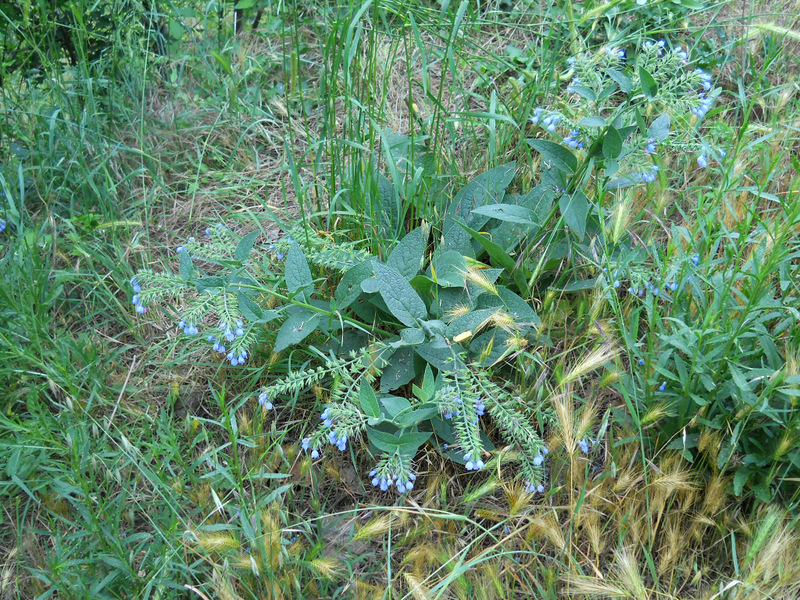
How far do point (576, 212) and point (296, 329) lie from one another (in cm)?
93

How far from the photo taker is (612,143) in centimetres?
→ 186

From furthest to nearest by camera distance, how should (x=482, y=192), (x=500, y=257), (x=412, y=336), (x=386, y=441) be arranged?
(x=482, y=192)
(x=500, y=257)
(x=412, y=336)
(x=386, y=441)

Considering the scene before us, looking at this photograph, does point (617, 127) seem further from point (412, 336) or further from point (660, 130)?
point (412, 336)

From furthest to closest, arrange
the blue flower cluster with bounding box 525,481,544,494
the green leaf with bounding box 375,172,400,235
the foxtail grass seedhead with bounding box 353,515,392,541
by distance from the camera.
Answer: the green leaf with bounding box 375,172,400,235 < the blue flower cluster with bounding box 525,481,544,494 < the foxtail grass seedhead with bounding box 353,515,392,541

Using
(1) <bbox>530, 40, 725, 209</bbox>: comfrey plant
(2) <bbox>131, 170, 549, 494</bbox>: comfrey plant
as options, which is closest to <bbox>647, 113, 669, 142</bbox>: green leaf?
(1) <bbox>530, 40, 725, 209</bbox>: comfrey plant

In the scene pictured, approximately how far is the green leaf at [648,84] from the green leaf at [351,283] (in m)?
0.93

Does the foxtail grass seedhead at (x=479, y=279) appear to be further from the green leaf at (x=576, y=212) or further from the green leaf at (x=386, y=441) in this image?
the green leaf at (x=386, y=441)

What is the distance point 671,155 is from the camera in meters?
2.68

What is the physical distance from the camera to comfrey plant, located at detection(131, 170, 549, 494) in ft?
5.79

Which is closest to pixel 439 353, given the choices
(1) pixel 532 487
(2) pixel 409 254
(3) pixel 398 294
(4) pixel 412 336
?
(4) pixel 412 336

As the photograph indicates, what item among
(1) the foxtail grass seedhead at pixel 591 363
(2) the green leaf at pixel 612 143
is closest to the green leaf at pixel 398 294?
(1) the foxtail grass seedhead at pixel 591 363

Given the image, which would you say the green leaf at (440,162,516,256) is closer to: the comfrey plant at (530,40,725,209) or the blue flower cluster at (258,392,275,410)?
the comfrey plant at (530,40,725,209)

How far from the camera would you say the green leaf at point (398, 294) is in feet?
6.24

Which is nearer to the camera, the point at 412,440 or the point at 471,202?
the point at 412,440
